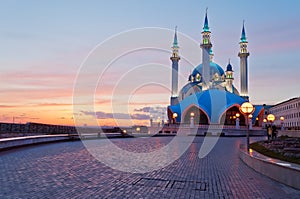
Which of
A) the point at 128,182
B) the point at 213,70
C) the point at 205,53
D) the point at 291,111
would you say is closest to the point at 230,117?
the point at 205,53

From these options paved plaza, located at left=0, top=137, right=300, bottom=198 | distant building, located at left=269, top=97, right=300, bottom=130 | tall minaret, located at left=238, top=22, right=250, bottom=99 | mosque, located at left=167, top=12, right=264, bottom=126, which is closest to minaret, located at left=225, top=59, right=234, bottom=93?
mosque, located at left=167, top=12, right=264, bottom=126

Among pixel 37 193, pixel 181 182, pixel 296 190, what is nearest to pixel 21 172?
pixel 37 193

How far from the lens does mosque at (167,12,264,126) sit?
6400 centimetres

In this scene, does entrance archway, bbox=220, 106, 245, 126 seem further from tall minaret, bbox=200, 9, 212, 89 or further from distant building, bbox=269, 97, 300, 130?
distant building, bbox=269, 97, 300, 130

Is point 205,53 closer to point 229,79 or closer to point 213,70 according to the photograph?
point 213,70

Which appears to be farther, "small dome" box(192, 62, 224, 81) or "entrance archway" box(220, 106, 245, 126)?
"small dome" box(192, 62, 224, 81)

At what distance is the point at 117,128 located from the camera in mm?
35812

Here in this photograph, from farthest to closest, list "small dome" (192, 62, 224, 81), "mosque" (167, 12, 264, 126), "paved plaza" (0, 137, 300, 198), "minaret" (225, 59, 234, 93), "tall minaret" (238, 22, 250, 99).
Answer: "minaret" (225, 59, 234, 93)
"small dome" (192, 62, 224, 81)
"tall minaret" (238, 22, 250, 99)
"mosque" (167, 12, 264, 126)
"paved plaza" (0, 137, 300, 198)

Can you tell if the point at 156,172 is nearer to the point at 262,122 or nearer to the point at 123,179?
the point at 123,179

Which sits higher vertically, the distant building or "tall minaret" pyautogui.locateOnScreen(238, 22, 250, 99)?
"tall minaret" pyautogui.locateOnScreen(238, 22, 250, 99)

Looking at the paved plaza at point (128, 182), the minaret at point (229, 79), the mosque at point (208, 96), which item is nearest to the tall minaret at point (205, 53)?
the mosque at point (208, 96)

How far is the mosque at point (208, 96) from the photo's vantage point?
64.0 metres

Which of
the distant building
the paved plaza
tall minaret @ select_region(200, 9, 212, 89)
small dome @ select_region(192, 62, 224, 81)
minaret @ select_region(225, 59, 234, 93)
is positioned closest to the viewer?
the paved plaza

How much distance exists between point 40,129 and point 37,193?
20283 mm
